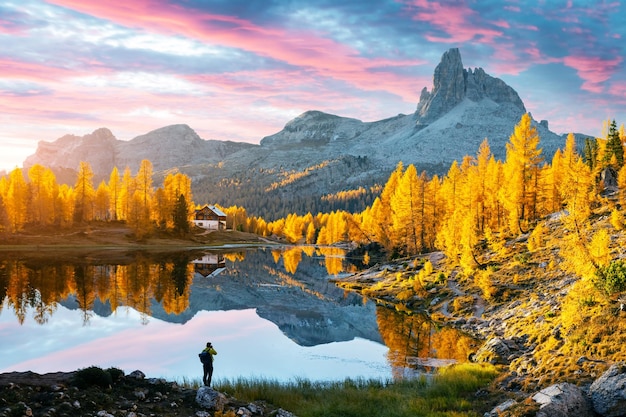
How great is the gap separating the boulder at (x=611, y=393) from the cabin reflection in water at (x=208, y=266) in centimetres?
6882

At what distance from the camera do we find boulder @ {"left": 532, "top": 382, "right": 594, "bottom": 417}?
1759 centimetres

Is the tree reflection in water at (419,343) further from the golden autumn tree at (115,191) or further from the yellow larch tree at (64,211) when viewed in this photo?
the golden autumn tree at (115,191)

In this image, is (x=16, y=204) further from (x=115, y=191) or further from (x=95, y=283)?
(x=95, y=283)

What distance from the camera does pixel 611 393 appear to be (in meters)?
18.4

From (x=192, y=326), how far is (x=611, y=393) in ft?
122

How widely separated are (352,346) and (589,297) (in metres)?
19.6

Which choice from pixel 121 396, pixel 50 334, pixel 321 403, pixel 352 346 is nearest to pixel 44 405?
pixel 121 396

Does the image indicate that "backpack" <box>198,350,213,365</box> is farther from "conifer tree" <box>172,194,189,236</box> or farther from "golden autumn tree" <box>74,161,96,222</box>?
"golden autumn tree" <box>74,161,96,222</box>

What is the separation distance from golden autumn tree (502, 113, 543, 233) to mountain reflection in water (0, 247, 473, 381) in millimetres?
24189

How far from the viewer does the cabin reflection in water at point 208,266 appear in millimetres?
84500

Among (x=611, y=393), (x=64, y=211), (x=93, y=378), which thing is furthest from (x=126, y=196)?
(x=611, y=393)

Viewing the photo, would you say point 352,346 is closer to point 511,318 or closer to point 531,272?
point 511,318

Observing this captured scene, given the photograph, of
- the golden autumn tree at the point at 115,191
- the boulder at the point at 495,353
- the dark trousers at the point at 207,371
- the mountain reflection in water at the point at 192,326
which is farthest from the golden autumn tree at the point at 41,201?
the boulder at the point at 495,353

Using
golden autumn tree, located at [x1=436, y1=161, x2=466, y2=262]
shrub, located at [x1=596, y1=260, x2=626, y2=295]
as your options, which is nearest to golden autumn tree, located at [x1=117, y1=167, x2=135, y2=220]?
golden autumn tree, located at [x1=436, y1=161, x2=466, y2=262]
